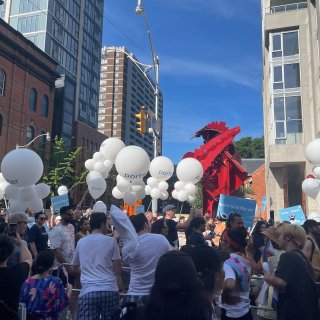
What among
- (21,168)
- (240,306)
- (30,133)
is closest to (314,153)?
(240,306)

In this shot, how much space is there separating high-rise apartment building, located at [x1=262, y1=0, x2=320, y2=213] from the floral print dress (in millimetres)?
20574

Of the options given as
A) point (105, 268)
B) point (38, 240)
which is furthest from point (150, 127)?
point (105, 268)

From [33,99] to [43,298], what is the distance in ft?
121

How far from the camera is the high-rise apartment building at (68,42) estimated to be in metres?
44.8

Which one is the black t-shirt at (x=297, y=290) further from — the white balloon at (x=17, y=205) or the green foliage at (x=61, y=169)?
the green foliage at (x=61, y=169)

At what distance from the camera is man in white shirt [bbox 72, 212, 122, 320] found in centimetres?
407

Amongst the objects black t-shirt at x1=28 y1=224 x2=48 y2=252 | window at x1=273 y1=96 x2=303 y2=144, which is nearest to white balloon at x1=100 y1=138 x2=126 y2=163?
black t-shirt at x1=28 y1=224 x2=48 y2=252

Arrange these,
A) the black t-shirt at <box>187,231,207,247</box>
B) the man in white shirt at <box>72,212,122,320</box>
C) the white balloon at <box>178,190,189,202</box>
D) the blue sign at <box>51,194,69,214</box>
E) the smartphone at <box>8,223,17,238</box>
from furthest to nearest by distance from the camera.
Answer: the blue sign at <box>51,194,69,214</box> → the white balloon at <box>178,190,189,202</box> → the black t-shirt at <box>187,231,207,247</box> → the smartphone at <box>8,223,17,238</box> → the man in white shirt at <box>72,212,122,320</box>

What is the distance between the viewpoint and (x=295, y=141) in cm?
2361

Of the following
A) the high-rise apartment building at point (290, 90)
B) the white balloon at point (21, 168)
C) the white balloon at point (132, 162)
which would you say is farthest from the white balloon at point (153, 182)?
the high-rise apartment building at point (290, 90)

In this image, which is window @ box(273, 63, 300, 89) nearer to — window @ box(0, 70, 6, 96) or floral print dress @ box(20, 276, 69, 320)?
window @ box(0, 70, 6, 96)

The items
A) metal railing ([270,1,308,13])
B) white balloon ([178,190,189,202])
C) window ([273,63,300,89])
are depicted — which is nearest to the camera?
white balloon ([178,190,189,202])

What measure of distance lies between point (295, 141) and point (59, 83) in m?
29.1

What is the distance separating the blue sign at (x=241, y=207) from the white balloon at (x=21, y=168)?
4158 millimetres
